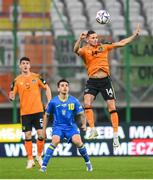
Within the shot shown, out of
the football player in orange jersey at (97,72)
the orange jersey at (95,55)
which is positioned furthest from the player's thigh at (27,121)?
the orange jersey at (95,55)

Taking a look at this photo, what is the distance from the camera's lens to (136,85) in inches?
941

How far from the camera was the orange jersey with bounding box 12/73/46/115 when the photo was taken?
49.7 feet

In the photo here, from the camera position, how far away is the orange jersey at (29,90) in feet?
49.7

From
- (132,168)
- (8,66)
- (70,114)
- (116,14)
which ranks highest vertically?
(116,14)

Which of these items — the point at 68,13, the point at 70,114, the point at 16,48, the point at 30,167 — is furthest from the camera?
the point at 68,13

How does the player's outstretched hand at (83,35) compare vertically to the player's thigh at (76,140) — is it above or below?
above

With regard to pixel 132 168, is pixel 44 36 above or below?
above

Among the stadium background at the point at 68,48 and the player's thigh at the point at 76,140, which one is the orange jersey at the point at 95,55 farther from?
the stadium background at the point at 68,48

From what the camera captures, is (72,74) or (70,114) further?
(72,74)

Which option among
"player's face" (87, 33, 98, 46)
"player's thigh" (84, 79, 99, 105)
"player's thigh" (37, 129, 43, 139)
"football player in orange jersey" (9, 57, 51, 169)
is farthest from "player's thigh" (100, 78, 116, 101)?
"player's thigh" (37, 129, 43, 139)

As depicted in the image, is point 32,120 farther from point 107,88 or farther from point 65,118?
point 65,118

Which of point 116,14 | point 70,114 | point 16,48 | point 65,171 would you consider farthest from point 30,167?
point 116,14

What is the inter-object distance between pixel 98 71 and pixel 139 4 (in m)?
10.0

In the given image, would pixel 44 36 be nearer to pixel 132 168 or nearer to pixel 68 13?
pixel 68 13
